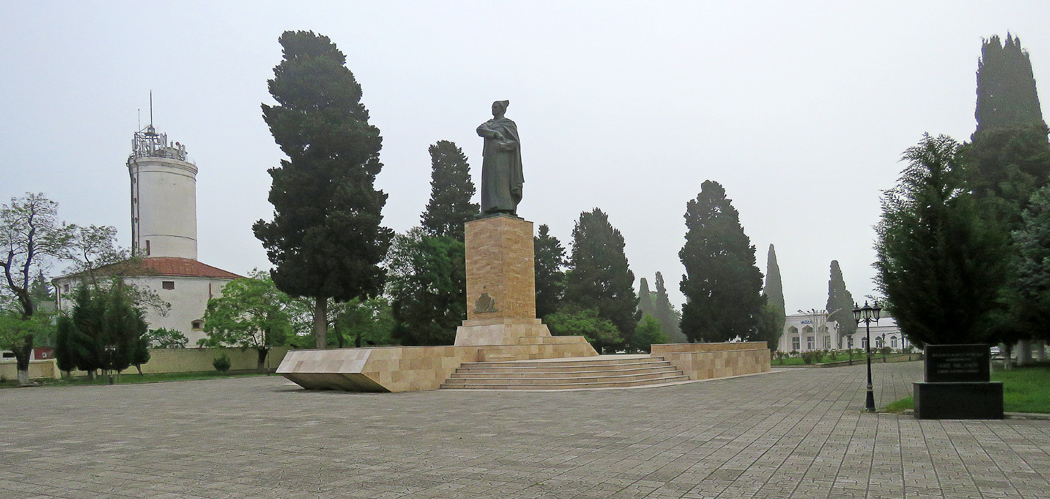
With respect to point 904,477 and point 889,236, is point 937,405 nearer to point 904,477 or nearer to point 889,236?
point 889,236

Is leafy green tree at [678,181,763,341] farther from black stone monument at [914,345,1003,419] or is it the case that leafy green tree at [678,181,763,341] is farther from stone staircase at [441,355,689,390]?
black stone monument at [914,345,1003,419]

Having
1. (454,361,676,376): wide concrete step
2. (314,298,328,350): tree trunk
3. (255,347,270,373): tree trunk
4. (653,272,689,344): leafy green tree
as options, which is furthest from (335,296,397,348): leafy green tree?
(653,272,689,344): leafy green tree

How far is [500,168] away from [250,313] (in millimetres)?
23390

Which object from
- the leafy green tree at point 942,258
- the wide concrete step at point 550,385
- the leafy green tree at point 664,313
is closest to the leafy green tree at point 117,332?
the wide concrete step at point 550,385

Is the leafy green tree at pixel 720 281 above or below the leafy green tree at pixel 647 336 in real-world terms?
above

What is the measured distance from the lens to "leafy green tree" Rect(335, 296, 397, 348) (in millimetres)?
41156

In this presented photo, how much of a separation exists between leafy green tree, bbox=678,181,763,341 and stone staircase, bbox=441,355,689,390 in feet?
75.6


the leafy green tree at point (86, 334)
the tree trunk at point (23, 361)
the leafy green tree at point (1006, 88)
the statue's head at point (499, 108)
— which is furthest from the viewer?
the leafy green tree at point (1006, 88)

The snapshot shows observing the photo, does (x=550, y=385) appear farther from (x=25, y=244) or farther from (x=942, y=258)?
(x=25, y=244)

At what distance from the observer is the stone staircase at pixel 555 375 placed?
18609 mm

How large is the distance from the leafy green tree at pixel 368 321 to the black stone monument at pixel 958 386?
32867 millimetres

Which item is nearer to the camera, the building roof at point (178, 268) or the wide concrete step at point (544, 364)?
the wide concrete step at point (544, 364)

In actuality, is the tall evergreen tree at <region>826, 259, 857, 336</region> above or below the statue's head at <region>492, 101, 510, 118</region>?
below

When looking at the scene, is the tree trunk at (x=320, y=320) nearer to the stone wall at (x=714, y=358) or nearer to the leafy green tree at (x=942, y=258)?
the stone wall at (x=714, y=358)
